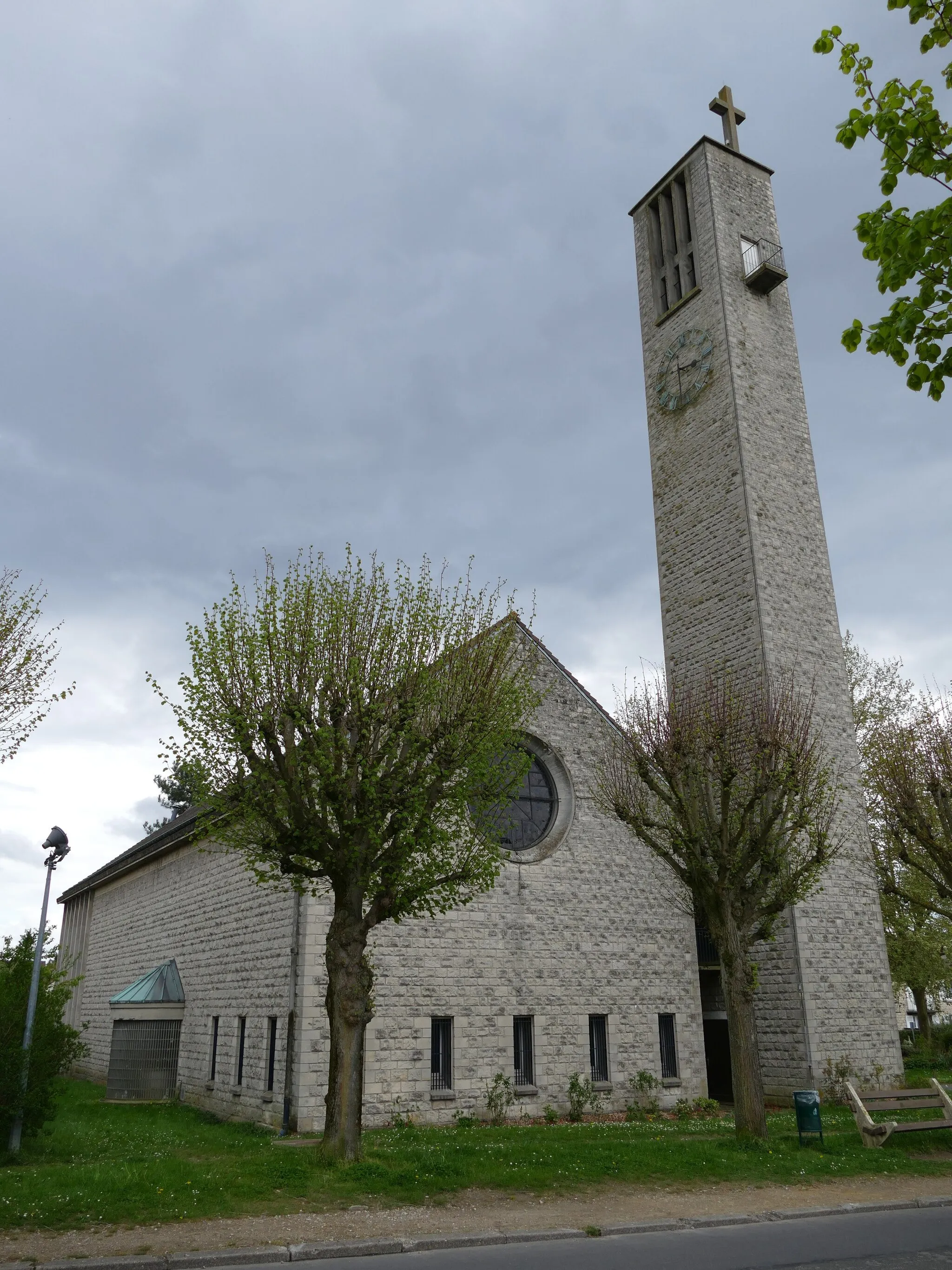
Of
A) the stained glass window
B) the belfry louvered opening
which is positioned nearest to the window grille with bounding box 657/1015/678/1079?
the stained glass window

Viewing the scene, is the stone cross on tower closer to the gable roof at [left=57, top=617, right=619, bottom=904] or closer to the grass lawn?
the gable roof at [left=57, top=617, right=619, bottom=904]

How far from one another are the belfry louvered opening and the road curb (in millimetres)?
23670

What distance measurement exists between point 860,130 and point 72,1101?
2178 centimetres

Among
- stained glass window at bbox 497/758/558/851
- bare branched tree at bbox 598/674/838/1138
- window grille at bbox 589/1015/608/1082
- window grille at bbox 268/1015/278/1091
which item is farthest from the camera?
stained glass window at bbox 497/758/558/851

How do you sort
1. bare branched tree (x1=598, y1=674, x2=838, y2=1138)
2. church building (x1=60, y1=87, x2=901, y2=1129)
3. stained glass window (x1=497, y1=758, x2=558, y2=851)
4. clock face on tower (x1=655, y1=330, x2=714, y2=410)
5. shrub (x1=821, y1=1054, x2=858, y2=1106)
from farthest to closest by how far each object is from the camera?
clock face on tower (x1=655, y1=330, x2=714, y2=410), shrub (x1=821, y1=1054, x2=858, y2=1106), stained glass window (x1=497, y1=758, x2=558, y2=851), church building (x1=60, y1=87, x2=901, y2=1129), bare branched tree (x1=598, y1=674, x2=838, y2=1138)

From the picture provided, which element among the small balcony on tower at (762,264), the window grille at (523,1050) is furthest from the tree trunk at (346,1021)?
the small balcony on tower at (762,264)

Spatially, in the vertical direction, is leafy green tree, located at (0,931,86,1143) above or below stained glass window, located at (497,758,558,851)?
below

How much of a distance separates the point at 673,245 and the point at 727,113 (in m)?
5.03

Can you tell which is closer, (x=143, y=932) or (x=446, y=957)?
(x=446, y=957)

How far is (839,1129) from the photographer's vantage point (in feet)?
51.4

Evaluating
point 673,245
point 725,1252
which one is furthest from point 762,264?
point 725,1252

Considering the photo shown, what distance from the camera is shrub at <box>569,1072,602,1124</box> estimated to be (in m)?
17.0

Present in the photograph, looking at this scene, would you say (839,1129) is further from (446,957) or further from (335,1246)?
(335,1246)

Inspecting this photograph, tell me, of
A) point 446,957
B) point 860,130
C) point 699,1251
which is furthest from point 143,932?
point 860,130
